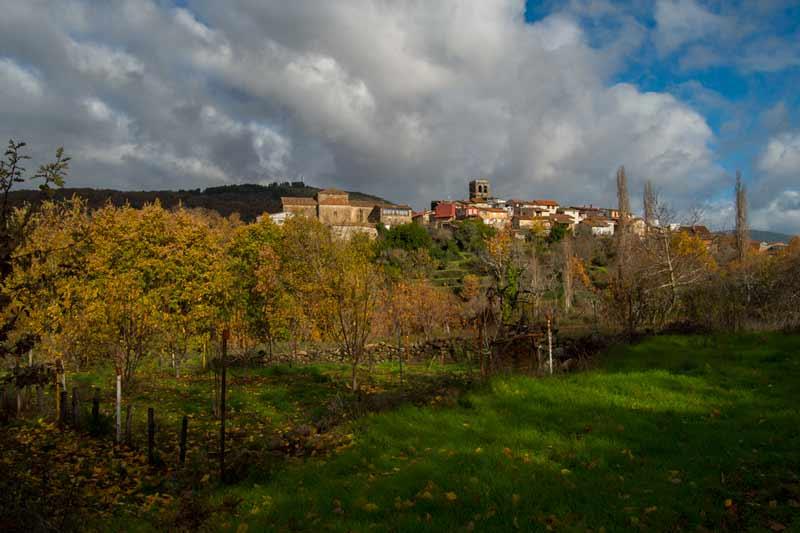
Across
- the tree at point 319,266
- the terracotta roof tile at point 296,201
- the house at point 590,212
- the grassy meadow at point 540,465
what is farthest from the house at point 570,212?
the grassy meadow at point 540,465

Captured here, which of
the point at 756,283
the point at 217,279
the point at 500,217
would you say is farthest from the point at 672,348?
the point at 500,217

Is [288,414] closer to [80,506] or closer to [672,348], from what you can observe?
[80,506]

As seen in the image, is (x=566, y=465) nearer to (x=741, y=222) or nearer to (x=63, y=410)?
(x=63, y=410)

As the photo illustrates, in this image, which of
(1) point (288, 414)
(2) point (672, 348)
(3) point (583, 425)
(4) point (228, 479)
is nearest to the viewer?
(4) point (228, 479)

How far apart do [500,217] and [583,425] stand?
107767 millimetres

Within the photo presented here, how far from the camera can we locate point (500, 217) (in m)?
113

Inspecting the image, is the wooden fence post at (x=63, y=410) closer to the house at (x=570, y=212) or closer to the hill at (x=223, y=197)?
the hill at (x=223, y=197)

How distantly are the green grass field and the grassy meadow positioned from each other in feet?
0.08

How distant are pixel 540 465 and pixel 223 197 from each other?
131260 millimetres

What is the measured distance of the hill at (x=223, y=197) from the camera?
86.4m

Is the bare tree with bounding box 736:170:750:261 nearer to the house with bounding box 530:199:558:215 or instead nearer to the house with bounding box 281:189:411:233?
the house with bounding box 281:189:411:233

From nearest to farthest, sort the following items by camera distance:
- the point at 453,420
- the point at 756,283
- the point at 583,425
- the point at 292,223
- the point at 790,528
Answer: the point at 790,528
the point at 583,425
the point at 453,420
the point at 756,283
the point at 292,223

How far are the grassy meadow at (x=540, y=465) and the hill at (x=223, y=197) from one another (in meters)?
67.3

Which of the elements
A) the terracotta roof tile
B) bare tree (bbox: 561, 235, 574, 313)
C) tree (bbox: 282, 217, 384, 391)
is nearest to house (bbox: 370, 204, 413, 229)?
the terracotta roof tile
